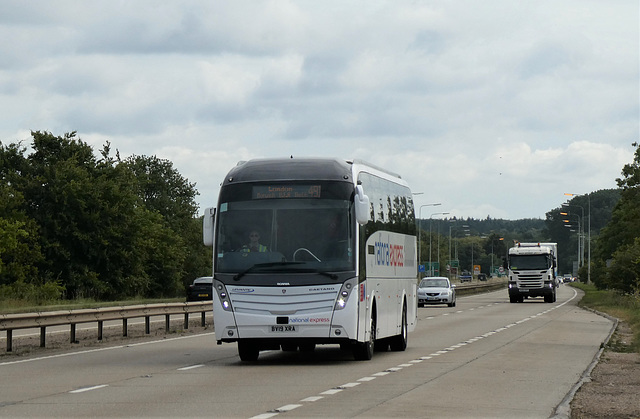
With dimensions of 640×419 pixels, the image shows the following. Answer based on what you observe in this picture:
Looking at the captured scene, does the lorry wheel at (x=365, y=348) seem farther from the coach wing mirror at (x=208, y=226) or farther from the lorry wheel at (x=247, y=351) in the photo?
the coach wing mirror at (x=208, y=226)

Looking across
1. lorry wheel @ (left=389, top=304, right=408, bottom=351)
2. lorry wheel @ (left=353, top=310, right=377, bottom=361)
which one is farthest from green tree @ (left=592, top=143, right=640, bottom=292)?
lorry wheel @ (left=353, top=310, right=377, bottom=361)

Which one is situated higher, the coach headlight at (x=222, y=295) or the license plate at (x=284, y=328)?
the coach headlight at (x=222, y=295)

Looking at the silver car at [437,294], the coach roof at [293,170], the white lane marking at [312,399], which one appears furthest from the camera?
the silver car at [437,294]

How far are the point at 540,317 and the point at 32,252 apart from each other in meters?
30.8

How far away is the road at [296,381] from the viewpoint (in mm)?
12898

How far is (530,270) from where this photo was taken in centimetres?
6338

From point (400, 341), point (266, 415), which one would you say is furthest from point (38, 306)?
point (266, 415)

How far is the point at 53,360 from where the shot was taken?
2061 centimetres

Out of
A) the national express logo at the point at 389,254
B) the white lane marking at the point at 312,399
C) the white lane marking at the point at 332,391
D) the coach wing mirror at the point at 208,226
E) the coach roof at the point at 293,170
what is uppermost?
the coach roof at the point at 293,170

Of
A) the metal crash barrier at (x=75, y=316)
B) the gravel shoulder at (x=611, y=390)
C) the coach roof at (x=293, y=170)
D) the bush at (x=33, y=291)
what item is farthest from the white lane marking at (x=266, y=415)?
the bush at (x=33, y=291)

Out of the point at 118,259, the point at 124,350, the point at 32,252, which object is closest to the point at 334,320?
the point at 124,350

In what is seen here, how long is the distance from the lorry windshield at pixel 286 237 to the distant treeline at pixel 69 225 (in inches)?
1604

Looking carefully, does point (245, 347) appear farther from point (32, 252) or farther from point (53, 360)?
point (32, 252)

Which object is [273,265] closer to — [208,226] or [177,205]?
[208,226]
